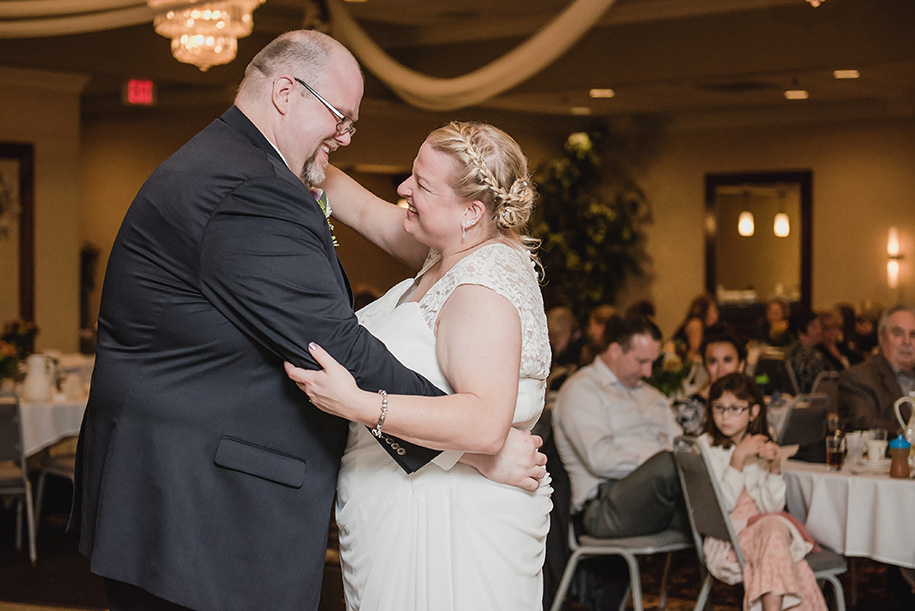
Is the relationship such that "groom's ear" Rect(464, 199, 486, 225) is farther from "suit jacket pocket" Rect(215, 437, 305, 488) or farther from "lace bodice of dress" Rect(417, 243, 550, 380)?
"suit jacket pocket" Rect(215, 437, 305, 488)

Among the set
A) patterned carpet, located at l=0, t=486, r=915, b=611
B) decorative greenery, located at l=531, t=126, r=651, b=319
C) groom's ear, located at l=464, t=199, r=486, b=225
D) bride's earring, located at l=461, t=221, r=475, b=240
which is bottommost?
patterned carpet, located at l=0, t=486, r=915, b=611

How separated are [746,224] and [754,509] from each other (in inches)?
403

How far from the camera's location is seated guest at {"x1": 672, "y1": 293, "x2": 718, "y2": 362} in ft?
29.1

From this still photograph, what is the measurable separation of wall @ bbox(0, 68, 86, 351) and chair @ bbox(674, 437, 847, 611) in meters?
7.96

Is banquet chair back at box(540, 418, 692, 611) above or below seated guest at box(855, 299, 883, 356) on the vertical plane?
below

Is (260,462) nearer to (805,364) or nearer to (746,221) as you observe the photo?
(805,364)

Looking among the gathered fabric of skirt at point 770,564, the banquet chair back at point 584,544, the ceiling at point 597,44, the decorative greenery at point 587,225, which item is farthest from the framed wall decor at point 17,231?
the gathered fabric of skirt at point 770,564

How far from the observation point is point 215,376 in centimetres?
184

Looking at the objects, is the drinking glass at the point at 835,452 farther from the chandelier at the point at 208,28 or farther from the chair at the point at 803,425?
the chandelier at the point at 208,28

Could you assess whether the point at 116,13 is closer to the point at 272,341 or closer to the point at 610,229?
the point at 272,341

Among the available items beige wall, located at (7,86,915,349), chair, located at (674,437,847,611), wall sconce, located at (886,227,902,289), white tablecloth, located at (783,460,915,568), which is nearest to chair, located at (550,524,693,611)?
chair, located at (674,437,847,611)

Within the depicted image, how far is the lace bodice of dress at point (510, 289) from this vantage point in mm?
2057

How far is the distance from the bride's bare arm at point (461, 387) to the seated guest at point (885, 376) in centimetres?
422

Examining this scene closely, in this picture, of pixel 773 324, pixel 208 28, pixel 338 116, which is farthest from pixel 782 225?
pixel 338 116
